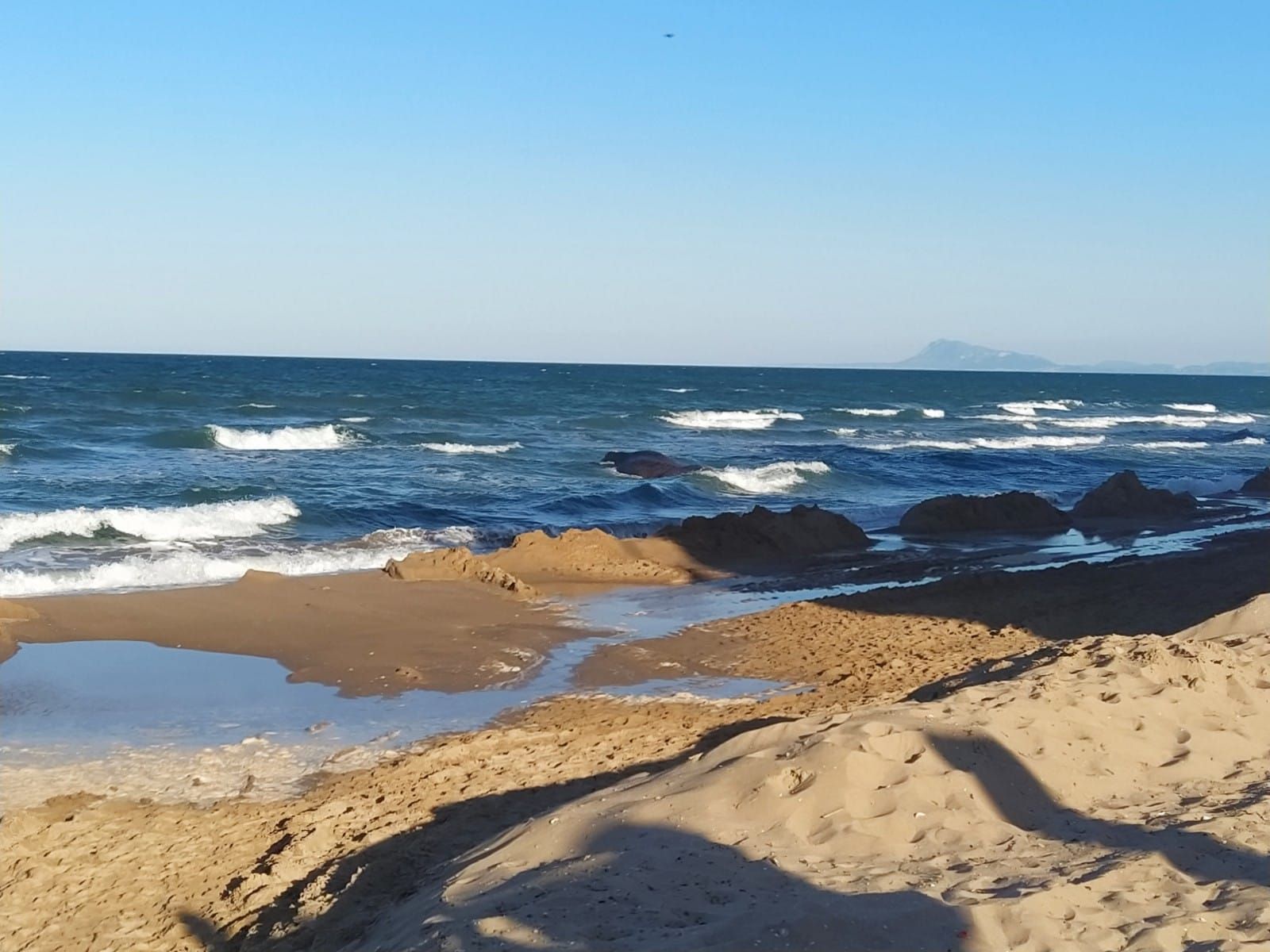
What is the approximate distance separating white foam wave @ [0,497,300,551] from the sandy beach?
1093cm

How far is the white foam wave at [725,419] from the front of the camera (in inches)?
1823

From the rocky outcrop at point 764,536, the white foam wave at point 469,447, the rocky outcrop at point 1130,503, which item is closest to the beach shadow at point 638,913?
the rocky outcrop at point 764,536

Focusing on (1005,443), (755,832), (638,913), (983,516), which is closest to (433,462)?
(983,516)

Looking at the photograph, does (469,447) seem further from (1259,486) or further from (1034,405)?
(1034,405)

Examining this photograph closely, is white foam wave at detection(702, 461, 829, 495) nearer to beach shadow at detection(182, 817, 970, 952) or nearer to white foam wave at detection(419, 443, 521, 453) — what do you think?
white foam wave at detection(419, 443, 521, 453)

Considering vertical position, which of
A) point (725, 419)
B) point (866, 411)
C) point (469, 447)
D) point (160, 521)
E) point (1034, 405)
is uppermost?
point (1034, 405)

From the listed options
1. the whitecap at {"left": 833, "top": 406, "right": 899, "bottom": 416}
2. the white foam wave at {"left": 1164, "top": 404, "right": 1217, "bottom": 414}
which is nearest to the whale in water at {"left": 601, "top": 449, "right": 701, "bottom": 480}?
the whitecap at {"left": 833, "top": 406, "right": 899, "bottom": 416}

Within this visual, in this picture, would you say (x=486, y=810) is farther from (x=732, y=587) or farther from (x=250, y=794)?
(x=732, y=587)

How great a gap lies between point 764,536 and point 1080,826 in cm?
1187

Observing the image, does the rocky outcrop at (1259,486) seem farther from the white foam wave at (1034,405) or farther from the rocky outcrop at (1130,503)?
the white foam wave at (1034,405)

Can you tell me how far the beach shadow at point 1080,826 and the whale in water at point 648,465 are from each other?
70.3 feet

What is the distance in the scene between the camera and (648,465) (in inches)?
1138

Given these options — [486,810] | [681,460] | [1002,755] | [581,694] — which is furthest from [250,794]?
[681,460]

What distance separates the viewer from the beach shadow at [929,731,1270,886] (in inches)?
200
